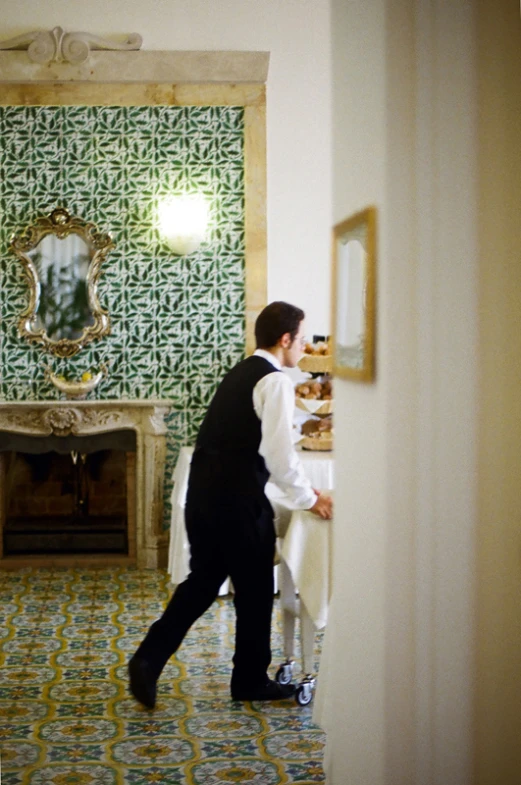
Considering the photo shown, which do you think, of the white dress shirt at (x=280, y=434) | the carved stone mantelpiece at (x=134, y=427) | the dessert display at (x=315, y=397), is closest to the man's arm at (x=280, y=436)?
the white dress shirt at (x=280, y=434)

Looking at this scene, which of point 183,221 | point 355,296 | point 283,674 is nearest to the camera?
point 355,296

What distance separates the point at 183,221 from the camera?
264 inches

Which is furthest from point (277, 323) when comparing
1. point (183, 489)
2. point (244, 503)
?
point (183, 489)

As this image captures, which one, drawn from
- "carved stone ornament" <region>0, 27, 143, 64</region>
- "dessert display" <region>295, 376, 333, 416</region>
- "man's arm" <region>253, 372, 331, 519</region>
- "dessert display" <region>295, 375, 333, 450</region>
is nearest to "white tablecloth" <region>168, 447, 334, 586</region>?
"dessert display" <region>295, 375, 333, 450</region>

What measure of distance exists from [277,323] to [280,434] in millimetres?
510

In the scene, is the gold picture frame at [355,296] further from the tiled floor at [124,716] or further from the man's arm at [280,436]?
the tiled floor at [124,716]

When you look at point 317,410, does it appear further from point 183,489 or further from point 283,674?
point 283,674

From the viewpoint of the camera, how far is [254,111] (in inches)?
264

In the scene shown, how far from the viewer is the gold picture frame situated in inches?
85.9

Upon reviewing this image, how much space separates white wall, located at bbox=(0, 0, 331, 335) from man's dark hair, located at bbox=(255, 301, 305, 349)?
2.98 m

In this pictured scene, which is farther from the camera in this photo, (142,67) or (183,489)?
(142,67)

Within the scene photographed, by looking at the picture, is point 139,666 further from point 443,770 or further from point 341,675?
point 443,770

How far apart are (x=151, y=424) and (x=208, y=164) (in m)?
1.91

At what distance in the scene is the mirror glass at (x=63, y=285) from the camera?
675 centimetres
